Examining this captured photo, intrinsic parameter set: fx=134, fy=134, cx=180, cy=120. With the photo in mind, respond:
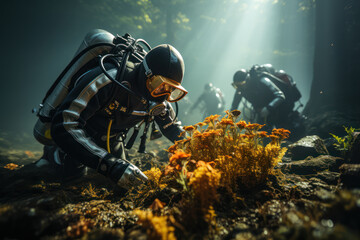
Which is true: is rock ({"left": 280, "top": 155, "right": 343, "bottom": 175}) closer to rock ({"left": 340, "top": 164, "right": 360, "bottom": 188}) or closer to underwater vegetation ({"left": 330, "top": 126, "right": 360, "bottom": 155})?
underwater vegetation ({"left": 330, "top": 126, "right": 360, "bottom": 155})

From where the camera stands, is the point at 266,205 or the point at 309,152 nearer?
the point at 266,205

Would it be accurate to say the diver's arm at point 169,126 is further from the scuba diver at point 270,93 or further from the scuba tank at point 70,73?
the scuba diver at point 270,93

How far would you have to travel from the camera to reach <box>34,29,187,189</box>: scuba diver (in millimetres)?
1947

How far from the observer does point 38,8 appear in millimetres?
17703

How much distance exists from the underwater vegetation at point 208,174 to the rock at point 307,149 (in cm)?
269

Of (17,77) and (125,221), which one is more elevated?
(17,77)

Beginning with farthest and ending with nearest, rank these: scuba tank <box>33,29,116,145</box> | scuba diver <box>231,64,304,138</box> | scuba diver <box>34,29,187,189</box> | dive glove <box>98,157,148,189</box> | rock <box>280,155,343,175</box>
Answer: scuba diver <box>231,64,304,138</box>, scuba tank <box>33,29,116,145</box>, rock <box>280,155,343,175</box>, scuba diver <box>34,29,187,189</box>, dive glove <box>98,157,148,189</box>

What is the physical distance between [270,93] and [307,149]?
3.61 m

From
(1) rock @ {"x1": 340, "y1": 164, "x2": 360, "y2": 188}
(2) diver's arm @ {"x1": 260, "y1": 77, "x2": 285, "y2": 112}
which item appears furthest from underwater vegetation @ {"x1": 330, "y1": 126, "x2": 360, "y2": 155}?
(2) diver's arm @ {"x1": 260, "y1": 77, "x2": 285, "y2": 112}

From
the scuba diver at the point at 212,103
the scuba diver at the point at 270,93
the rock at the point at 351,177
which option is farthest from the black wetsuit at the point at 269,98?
the scuba diver at the point at 212,103

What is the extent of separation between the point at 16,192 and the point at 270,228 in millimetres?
3137

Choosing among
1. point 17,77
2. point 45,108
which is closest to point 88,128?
point 45,108

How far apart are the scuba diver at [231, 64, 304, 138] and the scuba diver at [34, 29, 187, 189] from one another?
5833 mm

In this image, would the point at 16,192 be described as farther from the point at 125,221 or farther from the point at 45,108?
the point at 125,221
